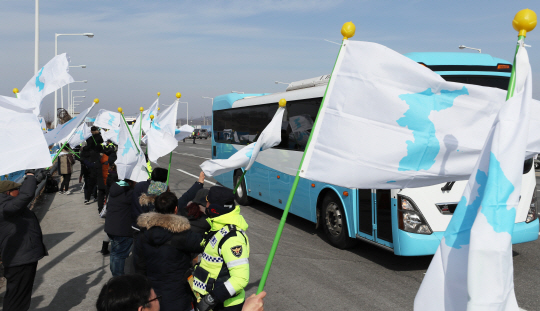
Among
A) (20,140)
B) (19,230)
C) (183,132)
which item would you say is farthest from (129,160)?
(183,132)

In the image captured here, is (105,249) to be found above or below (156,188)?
below

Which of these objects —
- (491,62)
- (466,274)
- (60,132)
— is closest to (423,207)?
(491,62)

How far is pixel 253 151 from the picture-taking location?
4.05 meters

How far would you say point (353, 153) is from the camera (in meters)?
2.66

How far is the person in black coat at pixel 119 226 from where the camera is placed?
5750 mm

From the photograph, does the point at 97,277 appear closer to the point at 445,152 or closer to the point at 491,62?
the point at 445,152

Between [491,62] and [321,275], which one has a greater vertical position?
[491,62]

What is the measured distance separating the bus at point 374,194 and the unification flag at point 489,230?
0.89 metres

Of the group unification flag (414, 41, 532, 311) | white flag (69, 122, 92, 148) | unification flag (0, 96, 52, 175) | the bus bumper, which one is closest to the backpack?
white flag (69, 122, 92, 148)

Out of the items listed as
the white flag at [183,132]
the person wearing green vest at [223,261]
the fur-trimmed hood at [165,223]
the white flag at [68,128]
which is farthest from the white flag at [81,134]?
the person wearing green vest at [223,261]

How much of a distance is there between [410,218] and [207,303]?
4.05 metres

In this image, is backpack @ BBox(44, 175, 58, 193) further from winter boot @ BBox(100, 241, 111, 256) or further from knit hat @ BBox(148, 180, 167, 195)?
knit hat @ BBox(148, 180, 167, 195)

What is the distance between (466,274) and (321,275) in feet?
16.4

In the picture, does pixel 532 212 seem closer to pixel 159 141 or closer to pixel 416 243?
pixel 416 243
